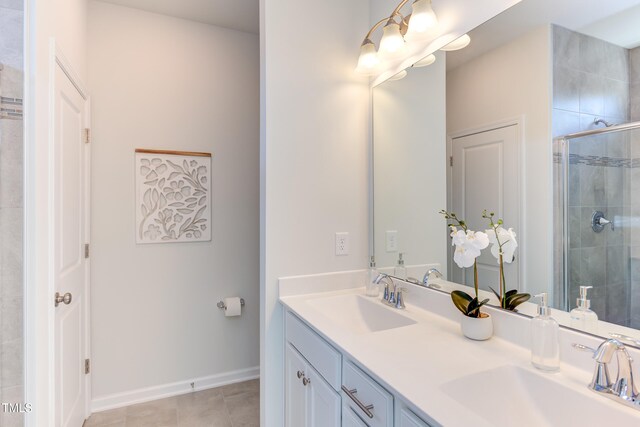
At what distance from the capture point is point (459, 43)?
1326 mm

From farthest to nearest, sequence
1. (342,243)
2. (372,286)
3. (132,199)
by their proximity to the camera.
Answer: (132,199) → (342,243) → (372,286)

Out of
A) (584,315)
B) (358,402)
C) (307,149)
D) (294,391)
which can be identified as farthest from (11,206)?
(584,315)

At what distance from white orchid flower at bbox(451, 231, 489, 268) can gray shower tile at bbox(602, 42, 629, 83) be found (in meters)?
0.57

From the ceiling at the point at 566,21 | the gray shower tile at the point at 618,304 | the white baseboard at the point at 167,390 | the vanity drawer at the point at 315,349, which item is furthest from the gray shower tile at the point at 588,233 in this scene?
the white baseboard at the point at 167,390

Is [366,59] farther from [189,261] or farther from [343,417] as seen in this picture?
[189,261]

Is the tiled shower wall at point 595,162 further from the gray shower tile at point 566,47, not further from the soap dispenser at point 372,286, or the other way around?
the soap dispenser at point 372,286

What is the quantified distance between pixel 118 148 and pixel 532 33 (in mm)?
2407

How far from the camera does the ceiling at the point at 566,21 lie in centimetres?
89

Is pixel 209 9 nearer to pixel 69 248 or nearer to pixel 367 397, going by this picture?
pixel 69 248

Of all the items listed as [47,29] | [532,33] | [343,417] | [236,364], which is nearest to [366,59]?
[532,33]

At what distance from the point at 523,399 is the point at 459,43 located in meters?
1.26

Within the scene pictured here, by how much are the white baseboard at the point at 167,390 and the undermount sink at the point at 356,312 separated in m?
1.39

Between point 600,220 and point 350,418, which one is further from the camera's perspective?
point 350,418

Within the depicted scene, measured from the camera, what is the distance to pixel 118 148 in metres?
2.28
